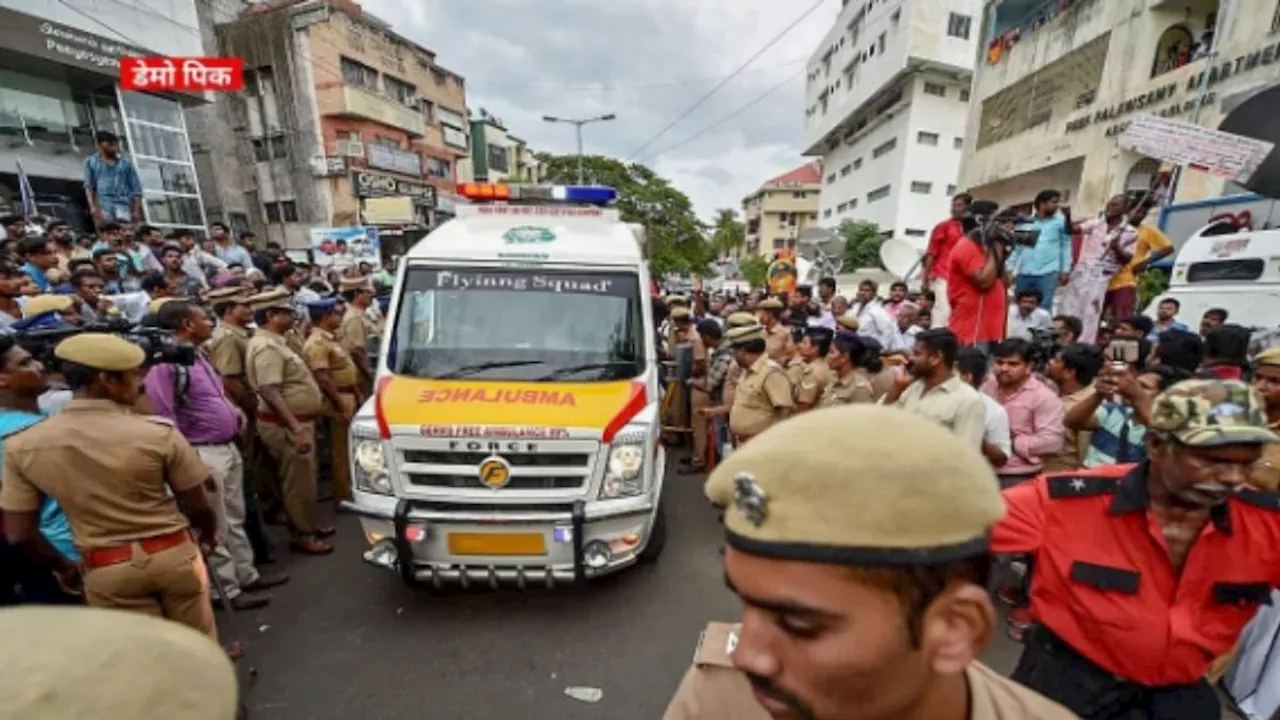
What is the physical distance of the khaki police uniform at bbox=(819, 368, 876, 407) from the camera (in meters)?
4.39

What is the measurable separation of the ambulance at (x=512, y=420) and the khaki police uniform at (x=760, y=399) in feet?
2.88

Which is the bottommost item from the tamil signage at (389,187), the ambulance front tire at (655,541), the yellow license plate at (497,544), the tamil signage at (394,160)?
the ambulance front tire at (655,541)

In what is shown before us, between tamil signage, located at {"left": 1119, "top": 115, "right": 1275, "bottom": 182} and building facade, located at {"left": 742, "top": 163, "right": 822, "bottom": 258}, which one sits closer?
tamil signage, located at {"left": 1119, "top": 115, "right": 1275, "bottom": 182}

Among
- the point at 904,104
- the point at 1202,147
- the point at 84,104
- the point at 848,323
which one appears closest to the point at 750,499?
the point at 848,323

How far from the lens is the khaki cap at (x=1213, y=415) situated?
1387 mm

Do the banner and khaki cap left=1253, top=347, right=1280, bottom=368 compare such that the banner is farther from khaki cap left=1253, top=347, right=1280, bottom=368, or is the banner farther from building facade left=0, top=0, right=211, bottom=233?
khaki cap left=1253, top=347, right=1280, bottom=368

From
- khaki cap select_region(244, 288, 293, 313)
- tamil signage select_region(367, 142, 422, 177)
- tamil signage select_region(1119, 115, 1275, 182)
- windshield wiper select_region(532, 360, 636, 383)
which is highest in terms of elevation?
tamil signage select_region(367, 142, 422, 177)

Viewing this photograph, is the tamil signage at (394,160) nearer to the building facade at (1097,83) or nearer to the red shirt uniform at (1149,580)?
the building facade at (1097,83)

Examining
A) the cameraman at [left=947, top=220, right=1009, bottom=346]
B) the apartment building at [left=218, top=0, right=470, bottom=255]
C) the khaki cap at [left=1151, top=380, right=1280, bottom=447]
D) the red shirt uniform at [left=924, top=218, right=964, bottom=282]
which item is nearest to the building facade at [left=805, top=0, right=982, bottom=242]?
the apartment building at [left=218, top=0, right=470, bottom=255]

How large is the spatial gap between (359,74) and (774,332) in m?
26.3

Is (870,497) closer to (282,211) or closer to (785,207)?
(282,211)

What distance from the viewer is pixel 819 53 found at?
143ft

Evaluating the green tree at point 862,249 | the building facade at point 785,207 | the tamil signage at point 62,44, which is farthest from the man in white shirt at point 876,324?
the building facade at point 785,207

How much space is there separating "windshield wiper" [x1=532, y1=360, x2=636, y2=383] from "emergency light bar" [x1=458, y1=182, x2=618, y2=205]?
2.12m
